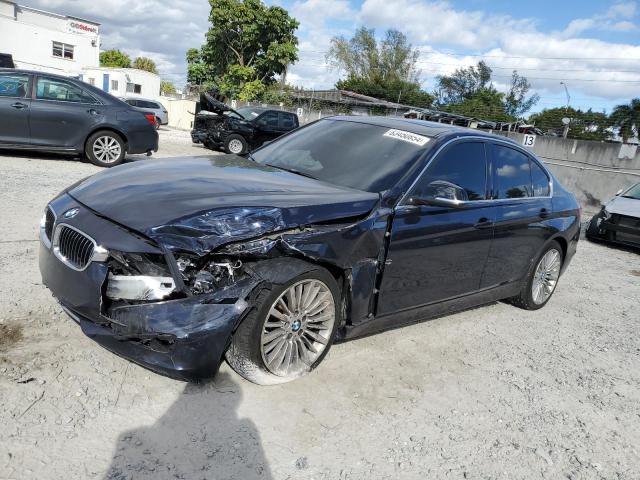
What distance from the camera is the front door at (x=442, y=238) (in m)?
3.64

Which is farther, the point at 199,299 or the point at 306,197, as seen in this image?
the point at 306,197

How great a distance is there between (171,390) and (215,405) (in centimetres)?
29

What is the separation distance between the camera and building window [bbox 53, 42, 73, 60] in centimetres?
4841

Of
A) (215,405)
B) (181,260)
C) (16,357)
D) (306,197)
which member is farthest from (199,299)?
(16,357)

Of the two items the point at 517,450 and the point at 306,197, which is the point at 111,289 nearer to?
the point at 306,197

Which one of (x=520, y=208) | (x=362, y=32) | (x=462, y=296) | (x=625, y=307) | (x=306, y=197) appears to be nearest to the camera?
(x=306, y=197)

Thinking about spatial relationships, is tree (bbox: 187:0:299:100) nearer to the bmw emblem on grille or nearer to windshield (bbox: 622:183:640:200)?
windshield (bbox: 622:183:640:200)

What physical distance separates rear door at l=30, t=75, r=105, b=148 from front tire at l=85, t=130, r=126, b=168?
0.18 metres

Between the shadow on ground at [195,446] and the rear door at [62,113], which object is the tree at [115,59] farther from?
the shadow on ground at [195,446]

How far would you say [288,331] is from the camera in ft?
10.5

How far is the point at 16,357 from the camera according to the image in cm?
313

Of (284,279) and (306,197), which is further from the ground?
(306,197)

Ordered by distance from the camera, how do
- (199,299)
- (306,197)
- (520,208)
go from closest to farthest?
(199,299)
(306,197)
(520,208)

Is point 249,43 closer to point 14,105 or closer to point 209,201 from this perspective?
point 14,105
